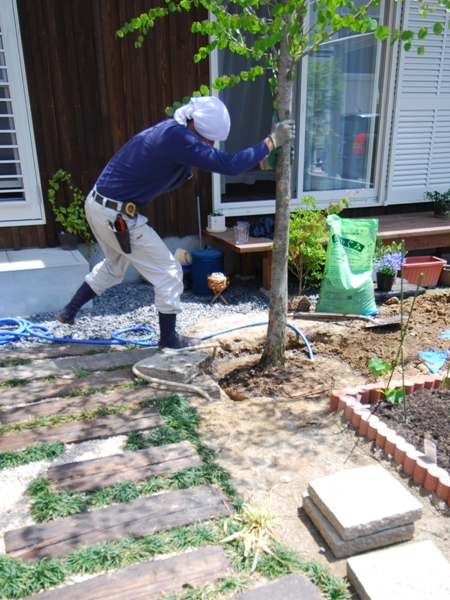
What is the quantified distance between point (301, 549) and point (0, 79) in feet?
16.5

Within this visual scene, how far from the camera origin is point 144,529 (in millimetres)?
2170

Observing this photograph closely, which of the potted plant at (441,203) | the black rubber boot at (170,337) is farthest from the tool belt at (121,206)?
the potted plant at (441,203)

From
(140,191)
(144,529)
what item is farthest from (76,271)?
(144,529)

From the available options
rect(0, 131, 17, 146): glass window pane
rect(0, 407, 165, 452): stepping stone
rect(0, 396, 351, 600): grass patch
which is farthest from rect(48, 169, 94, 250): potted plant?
rect(0, 396, 351, 600): grass patch

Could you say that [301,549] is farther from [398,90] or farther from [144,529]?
[398,90]

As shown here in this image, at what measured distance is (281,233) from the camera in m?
3.58

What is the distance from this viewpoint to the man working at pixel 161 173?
3.32 meters

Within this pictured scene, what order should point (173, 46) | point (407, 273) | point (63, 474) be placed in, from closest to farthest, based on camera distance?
1. point (63, 474)
2. point (173, 46)
3. point (407, 273)

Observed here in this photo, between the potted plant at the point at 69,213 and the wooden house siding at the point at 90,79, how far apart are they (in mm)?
85

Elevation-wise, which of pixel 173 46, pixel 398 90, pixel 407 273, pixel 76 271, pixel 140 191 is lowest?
pixel 407 273

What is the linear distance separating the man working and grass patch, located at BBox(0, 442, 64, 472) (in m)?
1.36

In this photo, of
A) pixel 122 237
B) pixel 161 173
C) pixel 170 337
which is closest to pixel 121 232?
pixel 122 237

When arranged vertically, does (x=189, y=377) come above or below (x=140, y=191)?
below

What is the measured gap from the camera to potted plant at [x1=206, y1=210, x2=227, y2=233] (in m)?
5.89
